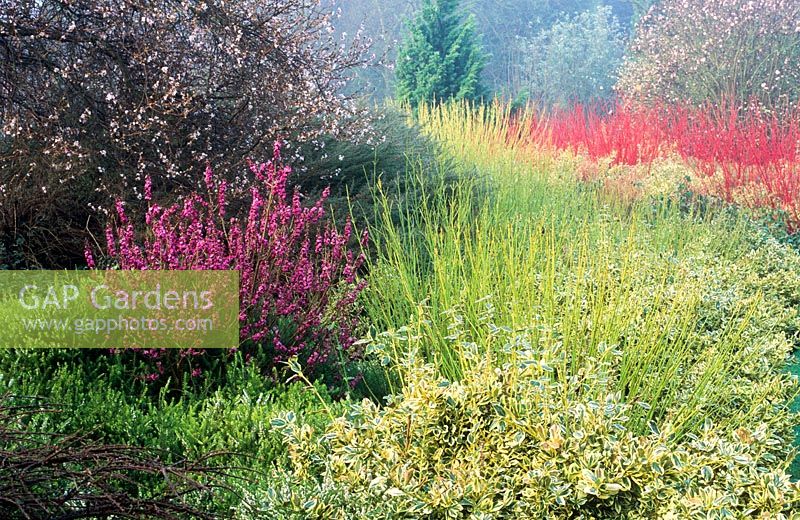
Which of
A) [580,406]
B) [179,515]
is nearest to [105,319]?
[179,515]

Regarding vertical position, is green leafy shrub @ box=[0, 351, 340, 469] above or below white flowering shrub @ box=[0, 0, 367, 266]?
below

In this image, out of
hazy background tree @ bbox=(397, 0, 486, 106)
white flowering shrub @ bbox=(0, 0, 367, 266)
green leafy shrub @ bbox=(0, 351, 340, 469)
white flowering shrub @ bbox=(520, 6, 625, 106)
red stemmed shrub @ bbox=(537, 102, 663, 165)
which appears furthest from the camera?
white flowering shrub @ bbox=(520, 6, 625, 106)

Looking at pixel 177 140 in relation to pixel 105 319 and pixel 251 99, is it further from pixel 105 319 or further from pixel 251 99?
pixel 105 319

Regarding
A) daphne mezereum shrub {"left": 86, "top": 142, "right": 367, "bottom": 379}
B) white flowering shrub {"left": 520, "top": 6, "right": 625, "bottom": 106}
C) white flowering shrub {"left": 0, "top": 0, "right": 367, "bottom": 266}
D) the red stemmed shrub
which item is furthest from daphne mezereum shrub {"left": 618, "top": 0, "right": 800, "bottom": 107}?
daphne mezereum shrub {"left": 86, "top": 142, "right": 367, "bottom": 379}

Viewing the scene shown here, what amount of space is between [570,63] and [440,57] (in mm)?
13033

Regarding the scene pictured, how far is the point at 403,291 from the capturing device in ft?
13.4

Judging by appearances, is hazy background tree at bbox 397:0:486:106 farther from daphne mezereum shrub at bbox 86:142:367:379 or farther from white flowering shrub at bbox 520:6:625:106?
daphne mezereum shrub at bbox 86:142:367:379

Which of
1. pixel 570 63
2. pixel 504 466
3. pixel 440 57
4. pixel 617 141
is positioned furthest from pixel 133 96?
pixel 570 63

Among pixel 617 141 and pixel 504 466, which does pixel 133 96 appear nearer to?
pixel 504 466

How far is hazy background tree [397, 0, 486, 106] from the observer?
18.6 metres

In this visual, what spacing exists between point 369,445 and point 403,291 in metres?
1.78

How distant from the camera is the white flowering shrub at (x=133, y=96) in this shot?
487cm

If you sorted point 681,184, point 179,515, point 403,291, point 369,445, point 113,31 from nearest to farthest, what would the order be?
point 179,515 → point 369,445 → point 403,291 → point 113,31 → point 681,184

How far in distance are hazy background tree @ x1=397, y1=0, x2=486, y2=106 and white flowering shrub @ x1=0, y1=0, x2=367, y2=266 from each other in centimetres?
1326
